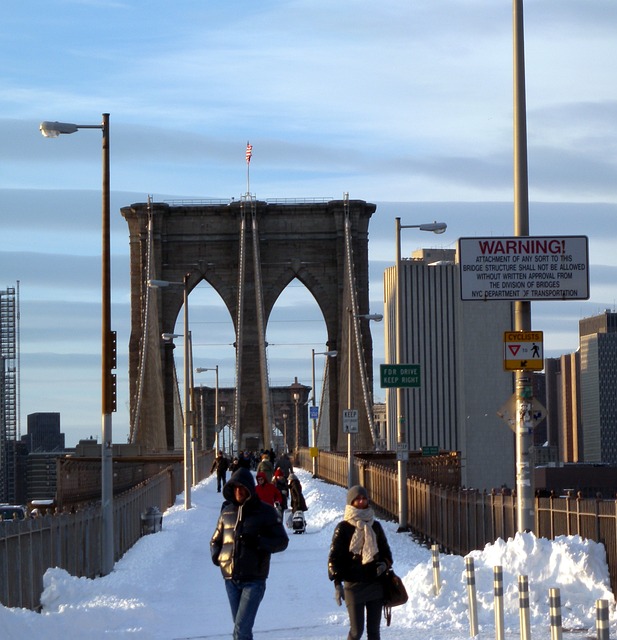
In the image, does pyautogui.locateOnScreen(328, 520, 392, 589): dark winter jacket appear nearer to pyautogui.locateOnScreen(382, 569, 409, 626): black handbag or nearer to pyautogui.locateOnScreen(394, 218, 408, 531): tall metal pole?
pyautogui.locateOnScreen(382, 569, 409, 626): black handbag

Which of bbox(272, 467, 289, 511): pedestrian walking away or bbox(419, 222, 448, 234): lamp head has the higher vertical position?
bbox(419, 222, 448, 234): lamp head

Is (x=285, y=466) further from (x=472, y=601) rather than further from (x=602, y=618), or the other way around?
(x=602, y=618)

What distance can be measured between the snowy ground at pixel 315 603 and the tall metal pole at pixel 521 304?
2.84 ft

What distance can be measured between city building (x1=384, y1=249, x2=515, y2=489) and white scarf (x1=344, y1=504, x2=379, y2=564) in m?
163

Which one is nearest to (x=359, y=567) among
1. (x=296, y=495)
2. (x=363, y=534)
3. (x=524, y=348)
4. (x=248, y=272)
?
(x=363, y=534)

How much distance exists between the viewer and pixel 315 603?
18.3m

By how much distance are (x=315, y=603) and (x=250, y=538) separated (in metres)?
6.34

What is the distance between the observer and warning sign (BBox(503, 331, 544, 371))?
17484 millimetres

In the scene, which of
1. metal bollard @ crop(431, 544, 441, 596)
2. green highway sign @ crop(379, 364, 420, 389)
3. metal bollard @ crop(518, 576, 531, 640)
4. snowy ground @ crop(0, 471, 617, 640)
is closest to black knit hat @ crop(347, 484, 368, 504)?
metal bollard @ crop(518, 576, 531, 640)

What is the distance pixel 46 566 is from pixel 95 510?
182 inches

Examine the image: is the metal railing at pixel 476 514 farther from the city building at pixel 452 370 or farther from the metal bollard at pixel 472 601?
the city building at pixel 452 370

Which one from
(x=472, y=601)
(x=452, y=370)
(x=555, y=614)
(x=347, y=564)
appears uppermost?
(x=452, y=370)

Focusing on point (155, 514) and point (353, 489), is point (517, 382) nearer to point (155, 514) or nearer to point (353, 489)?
point (353, 489)

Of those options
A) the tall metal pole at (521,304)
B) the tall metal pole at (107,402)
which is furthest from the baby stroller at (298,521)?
the tall metal pole at (521,304)
